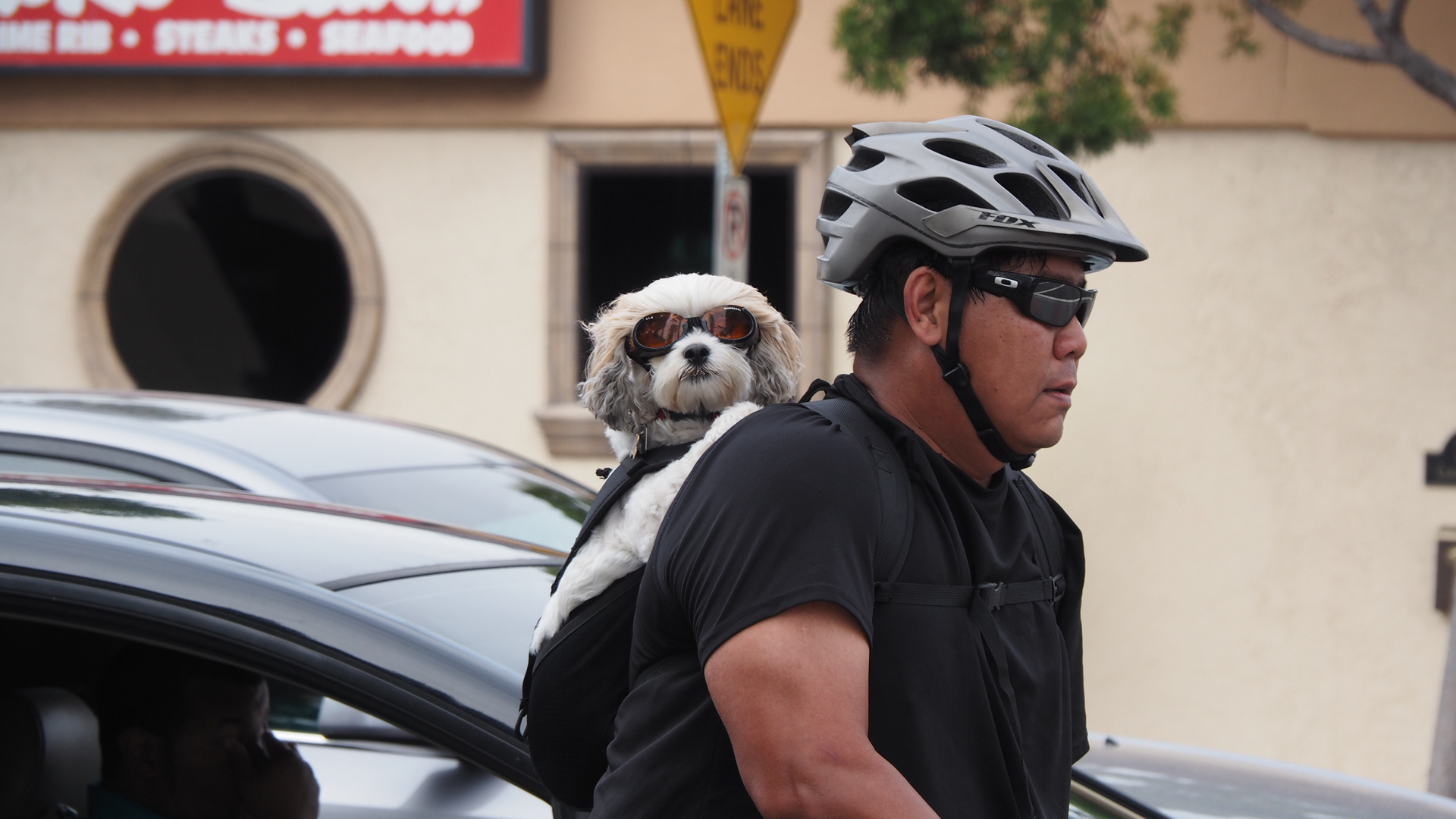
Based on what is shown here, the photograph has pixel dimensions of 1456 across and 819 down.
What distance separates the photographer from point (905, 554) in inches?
51.0

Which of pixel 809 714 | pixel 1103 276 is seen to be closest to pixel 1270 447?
pixel 1103 276

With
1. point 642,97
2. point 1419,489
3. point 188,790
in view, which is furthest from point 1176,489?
point 188,790

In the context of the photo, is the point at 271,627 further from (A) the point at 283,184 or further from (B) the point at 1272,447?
(A) the point at 283,184

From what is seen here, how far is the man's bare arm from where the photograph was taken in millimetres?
1202

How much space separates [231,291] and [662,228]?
10.0 ft

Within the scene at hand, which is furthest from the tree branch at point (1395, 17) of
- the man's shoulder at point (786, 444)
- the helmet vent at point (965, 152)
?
the man's shoulder at point (786, 444)

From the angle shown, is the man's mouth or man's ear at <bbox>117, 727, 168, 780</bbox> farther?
man's ear at <bbox>117, 727, 168, 780</bbox>

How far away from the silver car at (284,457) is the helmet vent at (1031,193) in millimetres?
2219

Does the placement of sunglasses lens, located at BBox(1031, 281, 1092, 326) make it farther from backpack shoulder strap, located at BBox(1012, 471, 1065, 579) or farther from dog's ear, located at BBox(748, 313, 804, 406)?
dog's ear, located at BBox(748, 313, 804, 406)

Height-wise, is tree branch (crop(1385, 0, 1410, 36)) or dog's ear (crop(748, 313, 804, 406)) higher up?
tree branch (crop(1385, 0, 1410, 36))

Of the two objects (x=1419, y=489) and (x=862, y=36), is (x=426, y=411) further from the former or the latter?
(x=1419, y=489)

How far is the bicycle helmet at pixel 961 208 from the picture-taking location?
146cm

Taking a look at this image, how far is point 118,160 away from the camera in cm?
845

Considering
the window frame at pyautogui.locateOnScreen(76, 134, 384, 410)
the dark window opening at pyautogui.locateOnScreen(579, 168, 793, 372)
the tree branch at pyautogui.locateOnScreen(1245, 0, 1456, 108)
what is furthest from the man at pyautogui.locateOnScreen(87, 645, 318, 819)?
the window frame at pyautogui.locateOnScreen(76, 134, 384, 410)
